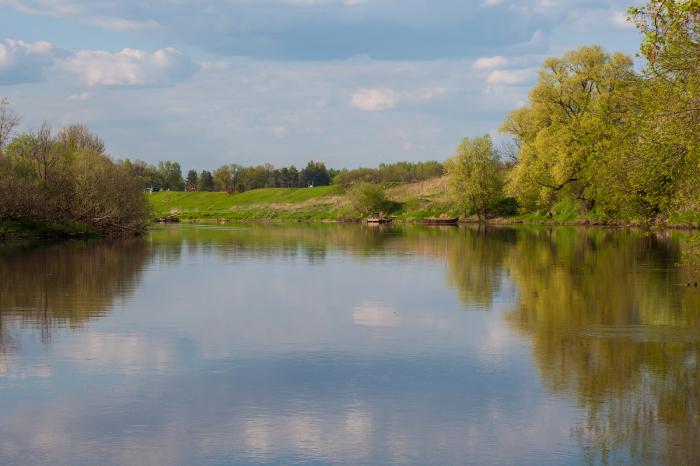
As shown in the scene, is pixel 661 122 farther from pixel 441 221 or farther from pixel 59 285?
pixel 441 221

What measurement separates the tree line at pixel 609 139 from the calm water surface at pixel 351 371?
3642mm

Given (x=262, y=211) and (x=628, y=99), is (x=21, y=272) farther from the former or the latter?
(x=262, y=211)

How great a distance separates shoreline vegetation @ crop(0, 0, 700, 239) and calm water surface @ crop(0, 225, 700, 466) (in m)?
4.06

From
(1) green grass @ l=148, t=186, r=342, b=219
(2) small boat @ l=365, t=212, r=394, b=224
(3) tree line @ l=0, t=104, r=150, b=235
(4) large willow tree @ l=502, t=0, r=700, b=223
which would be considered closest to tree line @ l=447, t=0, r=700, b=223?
(4) large willow tree @ l=502, t=0, r=700, b=223

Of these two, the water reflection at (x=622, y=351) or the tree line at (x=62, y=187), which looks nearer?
the water reflection at (x=622, y=351)

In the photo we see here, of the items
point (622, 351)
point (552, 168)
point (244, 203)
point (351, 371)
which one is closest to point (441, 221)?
point (552, 168)

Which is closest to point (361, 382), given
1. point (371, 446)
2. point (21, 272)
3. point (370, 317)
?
point (371, 446)

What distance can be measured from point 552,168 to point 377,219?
115 feet

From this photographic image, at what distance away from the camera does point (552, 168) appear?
238 feet

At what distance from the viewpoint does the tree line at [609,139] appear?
18688mm

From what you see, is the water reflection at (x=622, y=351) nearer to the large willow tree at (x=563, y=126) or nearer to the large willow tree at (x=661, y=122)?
the large willow tree at (x=661, y=122)

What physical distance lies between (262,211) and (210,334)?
122563 mm

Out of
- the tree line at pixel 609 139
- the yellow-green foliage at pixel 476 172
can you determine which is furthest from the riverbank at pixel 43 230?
the yellow-green foliage at pixel 476 172

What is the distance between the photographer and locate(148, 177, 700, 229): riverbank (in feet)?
282
